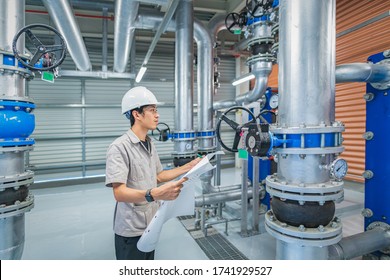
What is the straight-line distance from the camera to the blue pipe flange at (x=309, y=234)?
111cm

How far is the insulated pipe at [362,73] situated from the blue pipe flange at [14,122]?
89.8 inches

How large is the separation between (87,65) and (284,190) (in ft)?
17.4

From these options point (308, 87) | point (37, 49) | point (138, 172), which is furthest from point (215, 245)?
point (37, 49)

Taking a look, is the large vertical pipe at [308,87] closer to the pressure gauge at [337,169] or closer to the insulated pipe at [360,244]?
the pressure gauge at [337,169]

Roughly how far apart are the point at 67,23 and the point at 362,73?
11.5 feet

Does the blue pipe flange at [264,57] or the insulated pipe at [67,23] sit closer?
the insulated pipe at [67,23]

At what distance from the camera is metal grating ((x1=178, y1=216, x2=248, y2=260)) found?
2574 mm

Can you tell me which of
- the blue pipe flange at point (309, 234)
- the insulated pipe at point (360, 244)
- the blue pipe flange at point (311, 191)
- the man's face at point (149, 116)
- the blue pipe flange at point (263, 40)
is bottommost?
the insulated pipe at point (360, 244)

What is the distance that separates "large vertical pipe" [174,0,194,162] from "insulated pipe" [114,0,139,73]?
69cm

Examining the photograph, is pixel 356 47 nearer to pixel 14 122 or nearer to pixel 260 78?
pixel 260 78

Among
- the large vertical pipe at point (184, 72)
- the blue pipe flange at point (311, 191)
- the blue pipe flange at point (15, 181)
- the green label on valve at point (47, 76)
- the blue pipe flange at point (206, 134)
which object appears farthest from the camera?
the blue pipe flange at point (206, 134)

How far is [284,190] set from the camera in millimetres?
1150

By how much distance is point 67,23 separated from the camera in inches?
123

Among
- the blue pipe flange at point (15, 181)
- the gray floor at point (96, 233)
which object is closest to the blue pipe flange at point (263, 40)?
the gray floor at point (96, 233)
